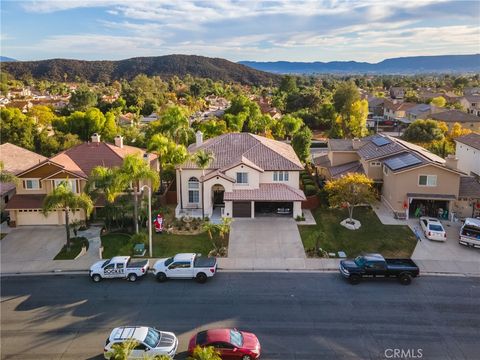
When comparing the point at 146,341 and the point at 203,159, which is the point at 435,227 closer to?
the point at 203,159

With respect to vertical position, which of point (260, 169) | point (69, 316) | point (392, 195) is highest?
point (260, 169)

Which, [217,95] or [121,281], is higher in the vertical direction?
[217,95]

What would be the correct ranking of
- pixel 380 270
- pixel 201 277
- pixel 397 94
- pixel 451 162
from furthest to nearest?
pixel 397 94 < pixel 451 162 < pixel 201 277 < pixel 380 270

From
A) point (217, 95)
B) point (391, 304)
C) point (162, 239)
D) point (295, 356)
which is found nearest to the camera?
point (295, 356)

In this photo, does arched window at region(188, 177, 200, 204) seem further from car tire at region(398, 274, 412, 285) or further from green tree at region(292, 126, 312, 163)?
green tree at region(292, 126, 312, 163)

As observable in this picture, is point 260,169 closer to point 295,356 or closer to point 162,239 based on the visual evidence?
point 162,239

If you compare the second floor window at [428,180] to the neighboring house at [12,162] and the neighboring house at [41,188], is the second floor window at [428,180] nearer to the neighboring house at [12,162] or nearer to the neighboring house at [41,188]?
the neighboring house at [41,188]

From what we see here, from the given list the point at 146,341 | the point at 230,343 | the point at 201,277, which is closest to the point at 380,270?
the point at 201,277

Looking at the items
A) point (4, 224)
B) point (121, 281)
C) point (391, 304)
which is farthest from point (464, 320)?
point (4, 224)
